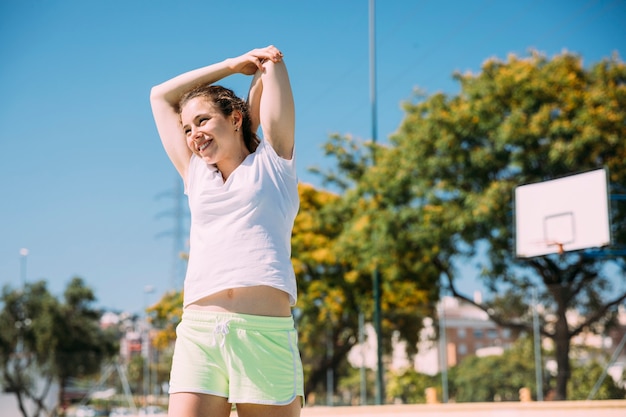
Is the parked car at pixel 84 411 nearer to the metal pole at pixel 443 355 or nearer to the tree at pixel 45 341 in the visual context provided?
the tree at pixel 45 341

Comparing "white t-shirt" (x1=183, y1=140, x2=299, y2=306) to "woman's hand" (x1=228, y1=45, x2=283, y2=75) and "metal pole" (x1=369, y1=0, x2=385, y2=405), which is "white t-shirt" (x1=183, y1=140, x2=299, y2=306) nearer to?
"woman's hand" (x1=228, y1=45, x2=283, y2=75)

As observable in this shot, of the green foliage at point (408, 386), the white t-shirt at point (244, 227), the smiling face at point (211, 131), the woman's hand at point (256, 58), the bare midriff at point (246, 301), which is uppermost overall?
the woman's hand at point (256, 58)

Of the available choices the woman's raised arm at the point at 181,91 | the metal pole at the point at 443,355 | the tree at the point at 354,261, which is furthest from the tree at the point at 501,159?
the woman's raised arm at the point at 181,91

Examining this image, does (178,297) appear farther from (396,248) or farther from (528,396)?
(528,396)

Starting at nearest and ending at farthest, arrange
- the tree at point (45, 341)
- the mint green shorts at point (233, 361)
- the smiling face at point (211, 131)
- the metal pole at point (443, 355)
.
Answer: the mint green shorts at point (233, 361) → the smiling face at point (211, 131) → the metal pole at point (443, 355) → the tree at point (45, 341)

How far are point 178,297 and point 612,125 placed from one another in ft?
34.5

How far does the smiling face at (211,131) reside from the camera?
215cm

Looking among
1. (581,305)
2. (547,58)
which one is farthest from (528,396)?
(547,58)

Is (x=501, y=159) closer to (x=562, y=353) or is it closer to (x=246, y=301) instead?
(x=562, y=353)

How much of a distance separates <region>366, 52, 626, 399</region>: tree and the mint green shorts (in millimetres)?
12214

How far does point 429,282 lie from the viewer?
16.1 m

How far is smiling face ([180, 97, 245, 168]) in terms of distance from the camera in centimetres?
215

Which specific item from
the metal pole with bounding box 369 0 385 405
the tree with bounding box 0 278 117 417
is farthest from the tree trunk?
the tree with bounding box 0 278 117 417

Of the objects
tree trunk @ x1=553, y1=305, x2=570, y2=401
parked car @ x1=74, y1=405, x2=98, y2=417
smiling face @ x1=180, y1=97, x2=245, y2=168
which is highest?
smiling face @ x1=180, y1=97, x2=245, y2=168
